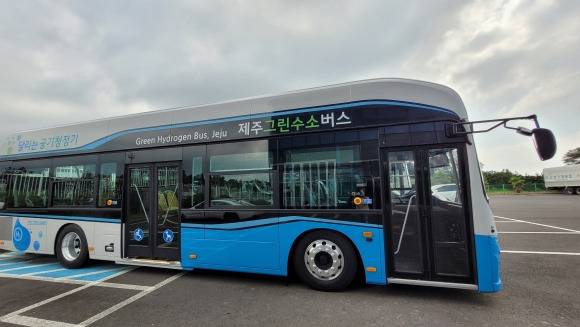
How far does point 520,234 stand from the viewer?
9711mm

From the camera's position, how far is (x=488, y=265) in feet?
12.7

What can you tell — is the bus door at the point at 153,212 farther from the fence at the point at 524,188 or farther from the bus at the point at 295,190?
the fence at the point at 524,188

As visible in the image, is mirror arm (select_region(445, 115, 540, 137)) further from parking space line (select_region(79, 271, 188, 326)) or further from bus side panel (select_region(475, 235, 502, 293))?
parking space line (select_region(79, 271, 188, 326))

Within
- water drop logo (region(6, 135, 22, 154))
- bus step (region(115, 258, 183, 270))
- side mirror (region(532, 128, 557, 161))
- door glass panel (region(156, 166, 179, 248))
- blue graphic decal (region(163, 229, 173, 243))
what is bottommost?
bus step (region(115, 258, 183, 270))

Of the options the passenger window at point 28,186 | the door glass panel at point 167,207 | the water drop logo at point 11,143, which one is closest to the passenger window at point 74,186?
the passenger window at point 28,186

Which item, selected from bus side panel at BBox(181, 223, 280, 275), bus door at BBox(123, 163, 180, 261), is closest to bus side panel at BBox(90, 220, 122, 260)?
bus door at BBox(123, 163, 180, 261)

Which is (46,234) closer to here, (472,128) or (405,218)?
(405,218)

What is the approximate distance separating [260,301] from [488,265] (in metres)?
3.27

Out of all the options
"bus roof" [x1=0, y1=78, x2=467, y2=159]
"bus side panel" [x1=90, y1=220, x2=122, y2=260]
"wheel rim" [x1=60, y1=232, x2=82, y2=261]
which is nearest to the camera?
"bus roof" [x1=0, y1=78, x2=467, y2=159]

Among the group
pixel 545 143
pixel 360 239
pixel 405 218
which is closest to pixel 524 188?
pixel 545 143

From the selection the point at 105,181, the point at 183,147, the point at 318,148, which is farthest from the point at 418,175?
the point at 105,181

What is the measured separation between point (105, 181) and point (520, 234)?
41.5ft

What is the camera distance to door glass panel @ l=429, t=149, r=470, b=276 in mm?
4070

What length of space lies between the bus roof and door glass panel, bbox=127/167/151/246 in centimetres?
102
